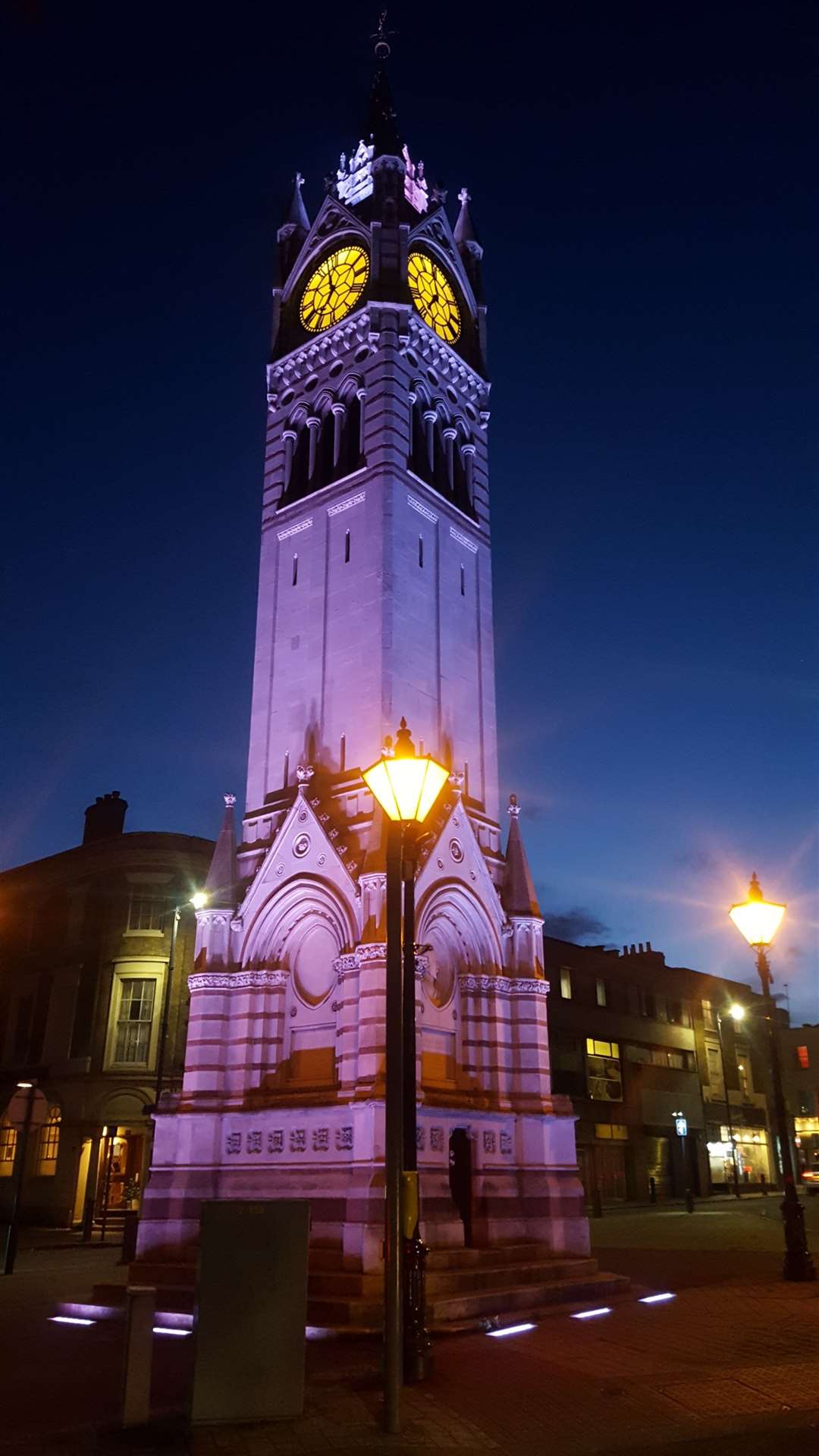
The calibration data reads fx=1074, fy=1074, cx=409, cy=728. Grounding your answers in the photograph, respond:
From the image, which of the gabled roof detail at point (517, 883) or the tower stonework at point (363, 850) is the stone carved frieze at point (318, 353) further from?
the gabled roof detail at point (517, 883)

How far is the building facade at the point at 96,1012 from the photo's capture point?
40625mm

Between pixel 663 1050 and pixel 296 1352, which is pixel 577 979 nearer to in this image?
pixel 663 1050

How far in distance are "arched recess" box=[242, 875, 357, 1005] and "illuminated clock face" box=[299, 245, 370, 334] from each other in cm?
1740

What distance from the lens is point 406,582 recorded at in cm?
2772

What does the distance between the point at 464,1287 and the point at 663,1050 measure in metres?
50.4

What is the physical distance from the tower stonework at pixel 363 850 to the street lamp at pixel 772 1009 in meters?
5.15

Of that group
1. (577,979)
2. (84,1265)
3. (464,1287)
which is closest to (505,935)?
(464,1287)

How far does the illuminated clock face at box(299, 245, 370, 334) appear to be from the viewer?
32.6 m

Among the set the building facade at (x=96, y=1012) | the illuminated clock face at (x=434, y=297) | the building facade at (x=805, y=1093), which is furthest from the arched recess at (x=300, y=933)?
the building facade at (x=805, y=1093)

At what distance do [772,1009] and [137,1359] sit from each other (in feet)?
44.8

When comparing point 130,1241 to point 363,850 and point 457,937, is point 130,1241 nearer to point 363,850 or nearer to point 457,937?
point 457,937

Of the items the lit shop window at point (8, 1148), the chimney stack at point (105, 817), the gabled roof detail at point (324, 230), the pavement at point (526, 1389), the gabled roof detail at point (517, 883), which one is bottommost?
the pavement at point (526, 1389)

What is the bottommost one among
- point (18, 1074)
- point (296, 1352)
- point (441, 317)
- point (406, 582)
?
point (296, 1352)

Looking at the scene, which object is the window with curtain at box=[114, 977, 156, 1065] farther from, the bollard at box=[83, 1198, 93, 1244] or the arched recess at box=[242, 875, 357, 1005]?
the arched recess at box=[242, 875, 357, 1005]
